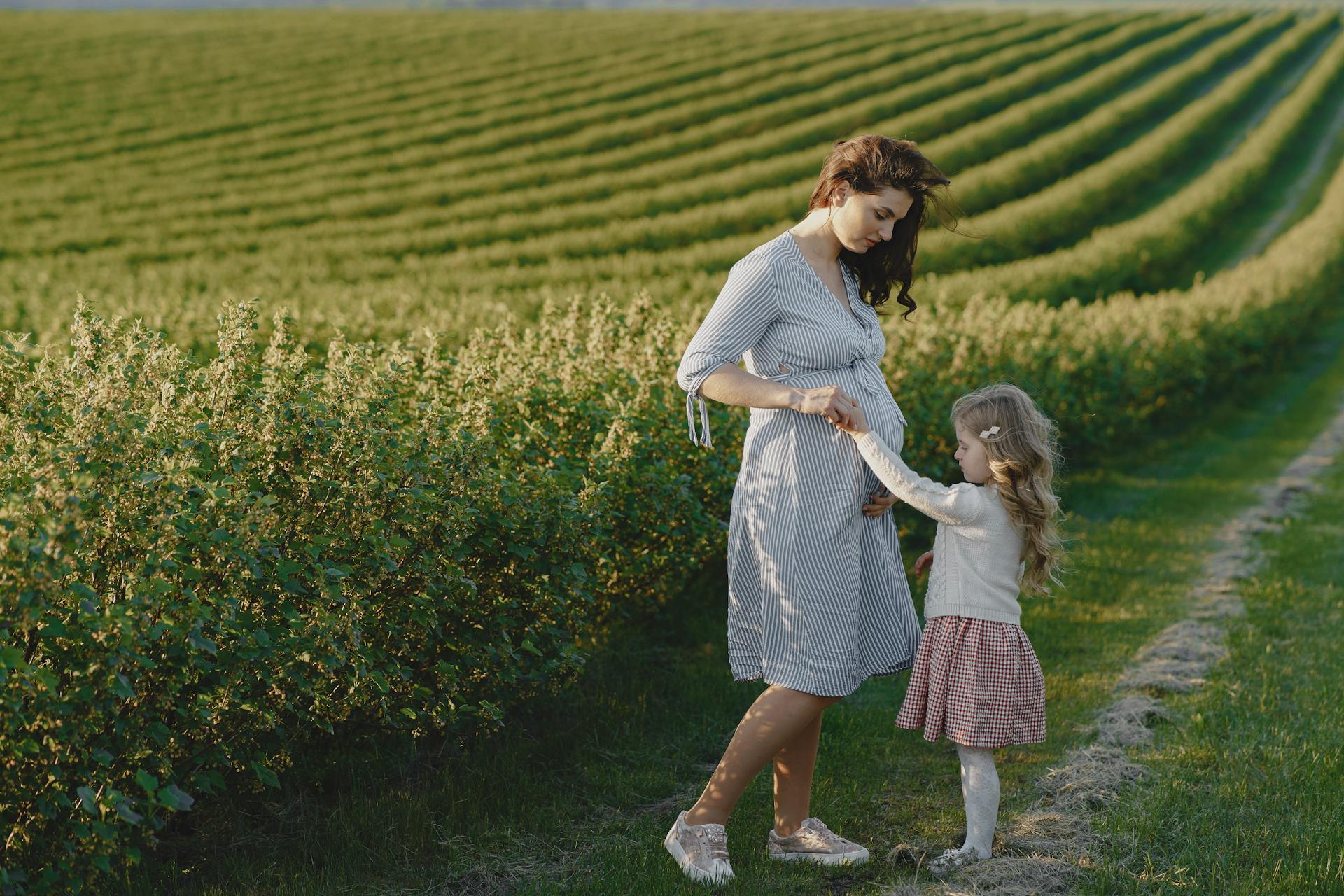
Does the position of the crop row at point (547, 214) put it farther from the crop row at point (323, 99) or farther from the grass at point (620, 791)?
the grass at point (620, 791)

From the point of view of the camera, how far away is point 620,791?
4.44m

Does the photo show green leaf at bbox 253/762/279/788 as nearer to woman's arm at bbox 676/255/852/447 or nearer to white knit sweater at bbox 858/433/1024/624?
woman's arm at bbox 676/255/852/447

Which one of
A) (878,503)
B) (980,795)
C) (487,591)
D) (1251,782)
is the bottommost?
(1251,782)

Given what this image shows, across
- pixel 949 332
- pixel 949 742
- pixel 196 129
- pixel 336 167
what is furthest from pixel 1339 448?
Result: pixel 196 129

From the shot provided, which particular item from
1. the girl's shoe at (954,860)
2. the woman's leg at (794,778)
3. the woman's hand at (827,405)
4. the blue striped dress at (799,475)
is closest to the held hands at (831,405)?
the woman's hand at (827,405)

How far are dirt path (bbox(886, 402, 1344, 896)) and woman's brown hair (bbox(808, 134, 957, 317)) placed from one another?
6.47ft

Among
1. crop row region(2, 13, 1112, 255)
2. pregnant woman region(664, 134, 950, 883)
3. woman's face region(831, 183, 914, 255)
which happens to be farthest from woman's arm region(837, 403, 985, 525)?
crop row region(2, 13, 1112, 255)

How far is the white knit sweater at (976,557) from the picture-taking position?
367 centimetres

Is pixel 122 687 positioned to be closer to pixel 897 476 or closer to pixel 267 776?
pixel 267 776

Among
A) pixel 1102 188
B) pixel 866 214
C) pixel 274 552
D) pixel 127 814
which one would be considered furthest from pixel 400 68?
pixel 127 814

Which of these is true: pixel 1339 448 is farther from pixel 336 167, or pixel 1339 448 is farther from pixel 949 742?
pixel 336 167

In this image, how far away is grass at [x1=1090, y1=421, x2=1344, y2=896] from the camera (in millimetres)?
3648

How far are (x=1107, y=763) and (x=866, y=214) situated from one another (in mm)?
2604

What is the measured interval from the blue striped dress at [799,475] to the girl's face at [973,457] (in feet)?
0.75
